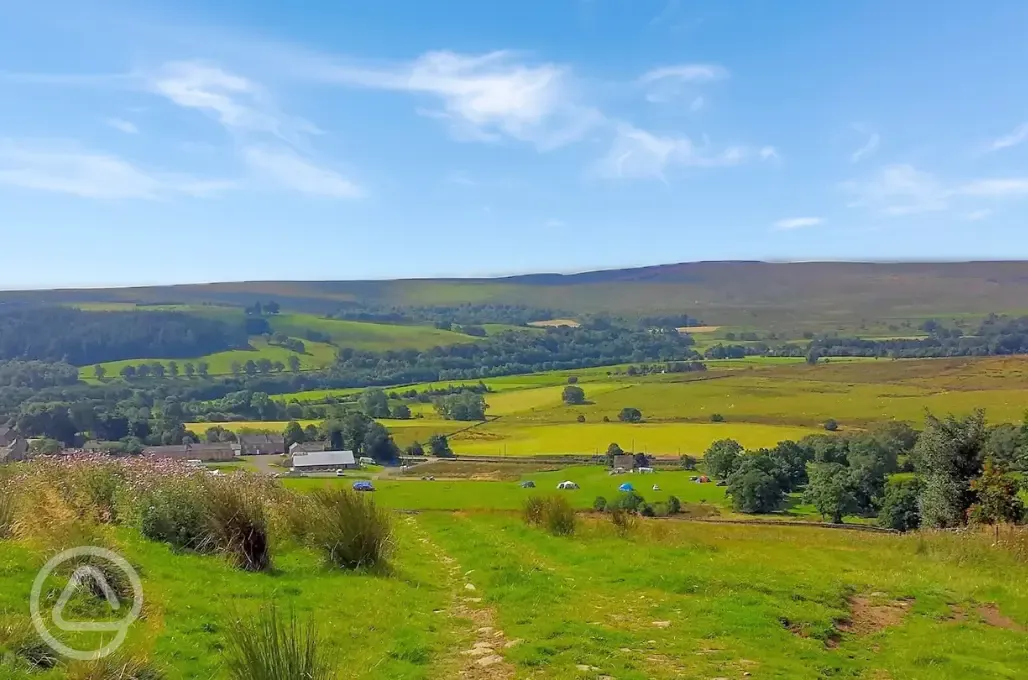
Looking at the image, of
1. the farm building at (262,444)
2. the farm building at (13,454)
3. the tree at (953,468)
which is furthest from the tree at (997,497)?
the farm building at (262,444)

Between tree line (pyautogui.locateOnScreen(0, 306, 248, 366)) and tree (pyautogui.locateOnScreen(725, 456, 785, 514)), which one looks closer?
tree (pyautogui.locateOnScreen(725, 456, 785, 514))

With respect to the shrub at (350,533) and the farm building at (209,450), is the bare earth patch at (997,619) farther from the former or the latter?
the farm building at (209,450)

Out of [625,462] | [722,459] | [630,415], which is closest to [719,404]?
[630,415]

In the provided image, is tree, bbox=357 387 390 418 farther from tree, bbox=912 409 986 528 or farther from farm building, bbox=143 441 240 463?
tree, bbox=912 409 986 528

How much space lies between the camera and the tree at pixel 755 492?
4697 cm

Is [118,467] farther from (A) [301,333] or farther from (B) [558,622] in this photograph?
(A) [301,333]

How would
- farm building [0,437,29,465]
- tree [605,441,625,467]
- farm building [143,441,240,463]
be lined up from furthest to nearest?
1. tree [605,441,625,467]
2. farm building [143,441,240,463]
3. farm building [0,437,29,465]

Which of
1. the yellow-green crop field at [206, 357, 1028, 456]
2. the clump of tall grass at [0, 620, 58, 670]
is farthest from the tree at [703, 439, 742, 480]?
the clump of tall grass at [0, 620, 58, 670]

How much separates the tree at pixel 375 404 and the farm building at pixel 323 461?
2402 cm

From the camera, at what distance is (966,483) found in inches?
1048

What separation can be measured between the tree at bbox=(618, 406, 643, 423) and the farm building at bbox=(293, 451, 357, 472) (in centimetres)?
3403

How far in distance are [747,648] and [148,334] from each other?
6213 inches

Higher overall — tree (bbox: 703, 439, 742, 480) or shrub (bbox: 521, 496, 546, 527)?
shrub (bbox: 521, 496, 546, 527)

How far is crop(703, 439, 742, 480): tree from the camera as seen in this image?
57.0 meters
